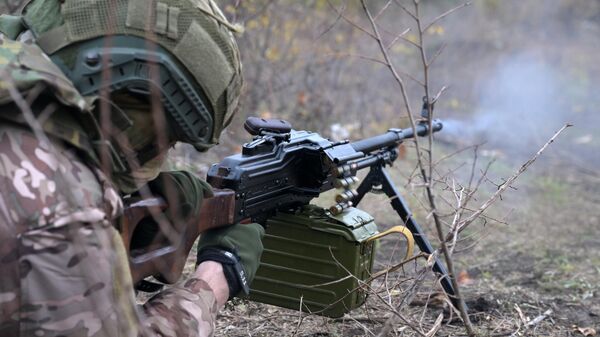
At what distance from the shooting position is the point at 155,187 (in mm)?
2543

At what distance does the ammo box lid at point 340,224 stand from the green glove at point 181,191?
81 cm

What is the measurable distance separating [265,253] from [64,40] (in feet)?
5.33

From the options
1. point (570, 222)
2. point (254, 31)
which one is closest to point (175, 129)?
point (570, 222)

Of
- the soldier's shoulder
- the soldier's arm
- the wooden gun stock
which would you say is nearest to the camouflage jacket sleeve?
the soldier's arm

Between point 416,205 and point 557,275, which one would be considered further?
point 416,205

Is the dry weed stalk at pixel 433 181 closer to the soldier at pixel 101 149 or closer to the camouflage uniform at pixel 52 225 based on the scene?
the soldier at pixel 101 149

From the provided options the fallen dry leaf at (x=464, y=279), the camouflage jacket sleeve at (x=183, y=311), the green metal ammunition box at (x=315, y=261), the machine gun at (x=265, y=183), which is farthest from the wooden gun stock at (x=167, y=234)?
the fallen dry leaf at (x=464, y=279)

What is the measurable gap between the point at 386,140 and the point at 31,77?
2437mm

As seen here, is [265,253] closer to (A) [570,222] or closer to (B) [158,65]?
(B) [158,65]

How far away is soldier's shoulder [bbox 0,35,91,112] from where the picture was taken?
188 cm

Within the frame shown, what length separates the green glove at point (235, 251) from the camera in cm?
256

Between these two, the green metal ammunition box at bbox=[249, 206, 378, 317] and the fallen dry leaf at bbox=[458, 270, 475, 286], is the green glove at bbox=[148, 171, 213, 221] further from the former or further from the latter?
the fallen dry leaf at bbox=[458, 270, 475, 286]

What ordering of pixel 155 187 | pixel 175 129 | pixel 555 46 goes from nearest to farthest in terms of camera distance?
pixel 175 129
pixel 155 187
pixel 555 46

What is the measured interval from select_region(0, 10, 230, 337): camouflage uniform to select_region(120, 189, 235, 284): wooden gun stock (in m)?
0.30
